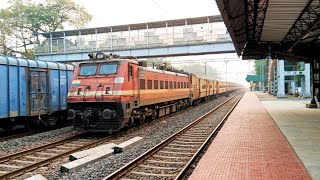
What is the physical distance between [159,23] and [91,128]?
23.9 metres

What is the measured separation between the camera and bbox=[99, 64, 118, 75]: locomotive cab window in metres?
13.1

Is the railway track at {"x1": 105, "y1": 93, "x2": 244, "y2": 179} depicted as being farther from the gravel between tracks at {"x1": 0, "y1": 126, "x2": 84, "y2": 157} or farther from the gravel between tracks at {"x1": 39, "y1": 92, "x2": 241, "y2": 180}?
the gravel between tracks at {"x1": 0, "y1": 126, "x2": 84, "y2": 157}

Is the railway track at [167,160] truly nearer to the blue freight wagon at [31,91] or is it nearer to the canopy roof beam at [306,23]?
the blue freight wagon at [31,91]

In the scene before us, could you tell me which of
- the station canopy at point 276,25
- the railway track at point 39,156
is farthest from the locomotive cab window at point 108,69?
the station canopy at point 276,25

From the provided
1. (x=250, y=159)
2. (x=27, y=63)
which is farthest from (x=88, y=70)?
(x=250, y=159)

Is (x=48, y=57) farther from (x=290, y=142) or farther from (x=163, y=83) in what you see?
(x=290, y=142)

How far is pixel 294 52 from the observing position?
25812 mm

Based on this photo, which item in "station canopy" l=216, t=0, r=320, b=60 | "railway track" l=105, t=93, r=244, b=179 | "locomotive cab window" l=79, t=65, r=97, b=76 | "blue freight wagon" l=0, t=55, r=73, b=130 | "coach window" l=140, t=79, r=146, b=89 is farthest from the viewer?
"coach window" l=140, t=79, r=146, b=89

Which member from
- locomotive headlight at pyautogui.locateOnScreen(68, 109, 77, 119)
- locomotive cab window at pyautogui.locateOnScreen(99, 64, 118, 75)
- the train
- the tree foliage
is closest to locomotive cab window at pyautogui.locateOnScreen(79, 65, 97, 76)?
the train

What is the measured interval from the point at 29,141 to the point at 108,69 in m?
3.98

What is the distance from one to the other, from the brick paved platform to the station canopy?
4924 millimetres

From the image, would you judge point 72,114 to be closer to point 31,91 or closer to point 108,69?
point 108,69

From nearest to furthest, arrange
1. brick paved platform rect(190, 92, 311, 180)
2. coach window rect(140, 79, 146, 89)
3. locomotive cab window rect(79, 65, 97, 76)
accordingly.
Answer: brick paved platform rect(190, 92, 311, 180) → locomotive cab window rect(79, 65, 97, 76) → coach window rect(140, 79, 146, 89)

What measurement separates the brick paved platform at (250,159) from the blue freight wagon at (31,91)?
7.81 m
